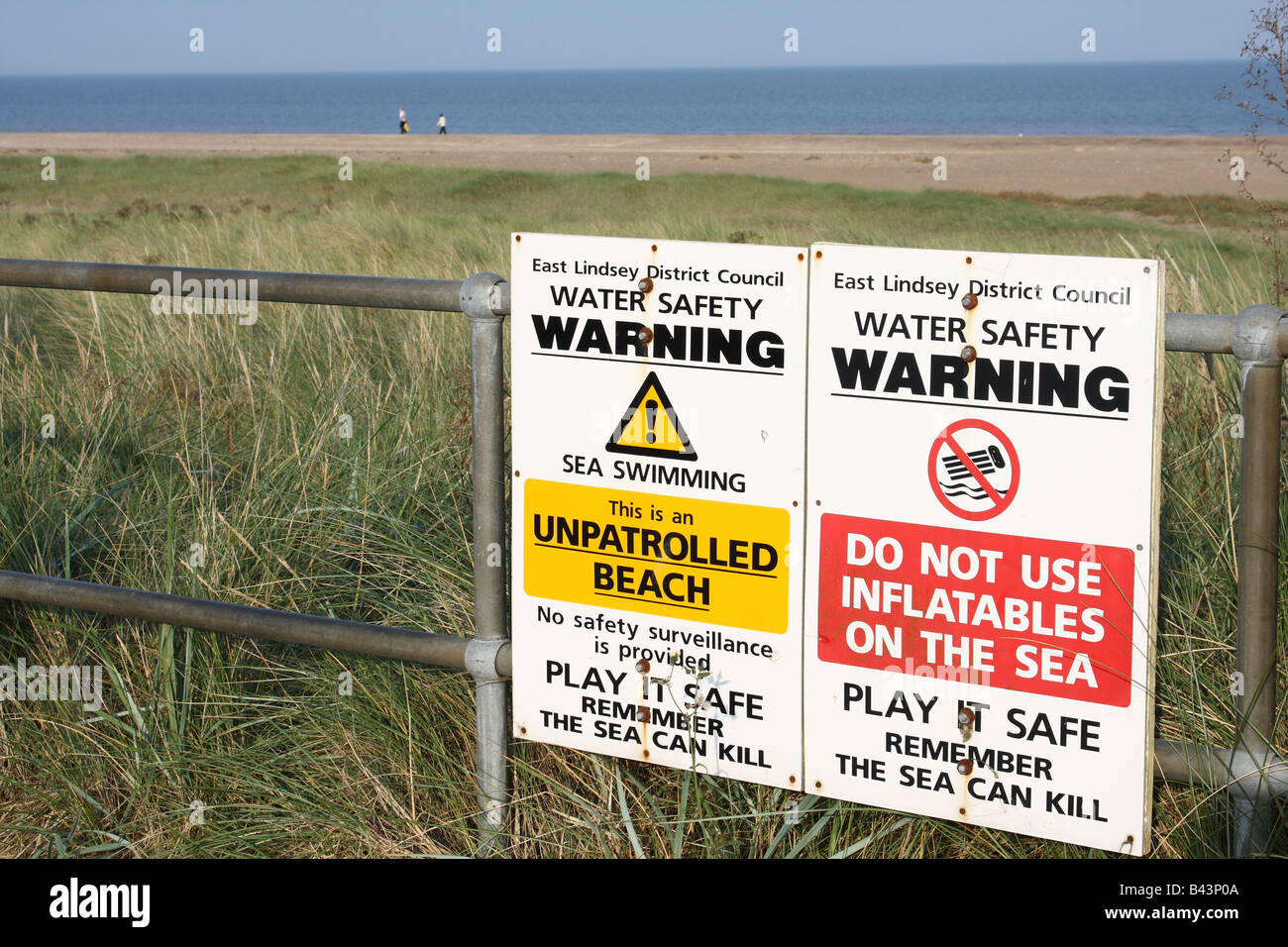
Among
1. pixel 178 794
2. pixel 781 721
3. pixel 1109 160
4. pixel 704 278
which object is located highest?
pixel 1109 160

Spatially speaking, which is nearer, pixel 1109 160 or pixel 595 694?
pixel 595 694

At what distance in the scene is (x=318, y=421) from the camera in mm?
4316

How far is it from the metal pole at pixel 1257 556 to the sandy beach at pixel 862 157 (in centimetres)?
2839

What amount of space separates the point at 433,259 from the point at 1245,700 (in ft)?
30.3

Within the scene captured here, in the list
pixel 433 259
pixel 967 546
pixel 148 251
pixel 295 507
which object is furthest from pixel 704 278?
pixel 148 251

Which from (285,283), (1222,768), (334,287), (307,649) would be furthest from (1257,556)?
(307,649)

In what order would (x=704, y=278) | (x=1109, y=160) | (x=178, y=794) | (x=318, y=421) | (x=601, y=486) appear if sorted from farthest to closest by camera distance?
(x=1109, y=160) < (x=318, y=421) < (x=178, y=794) < (x=601, y=486) < (x=704, y=278)

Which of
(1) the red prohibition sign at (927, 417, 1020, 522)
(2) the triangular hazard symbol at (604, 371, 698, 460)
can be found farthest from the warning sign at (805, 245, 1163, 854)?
(2) the triangular hazard symbol at (604, 371, 698, 460)

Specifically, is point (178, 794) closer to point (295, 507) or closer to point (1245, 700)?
point (295, 507)

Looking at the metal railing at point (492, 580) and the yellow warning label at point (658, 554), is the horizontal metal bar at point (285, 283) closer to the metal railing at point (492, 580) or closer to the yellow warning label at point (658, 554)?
the metal railing at point (492, 580)

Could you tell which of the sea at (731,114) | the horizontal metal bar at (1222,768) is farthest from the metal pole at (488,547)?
the sea at (731,114)

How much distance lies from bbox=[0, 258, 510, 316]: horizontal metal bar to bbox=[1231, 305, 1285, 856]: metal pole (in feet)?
4.72

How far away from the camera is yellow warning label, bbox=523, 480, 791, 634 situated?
8.62ft

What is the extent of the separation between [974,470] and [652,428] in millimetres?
647
